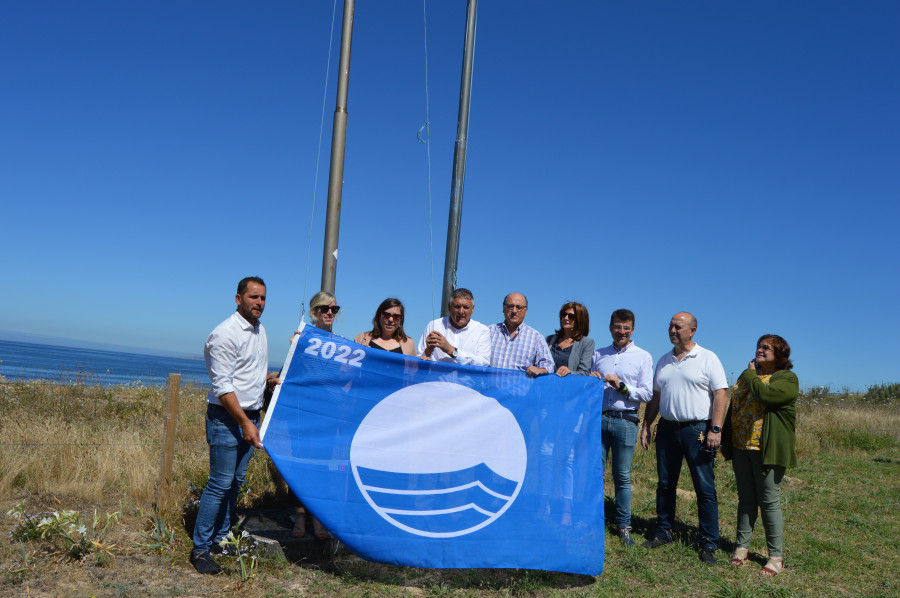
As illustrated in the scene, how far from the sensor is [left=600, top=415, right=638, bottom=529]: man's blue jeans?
17.7 feet

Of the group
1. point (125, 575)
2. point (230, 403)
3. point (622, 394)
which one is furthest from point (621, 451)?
point (125, 575)

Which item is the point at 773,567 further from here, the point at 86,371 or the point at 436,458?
the point at 86,371

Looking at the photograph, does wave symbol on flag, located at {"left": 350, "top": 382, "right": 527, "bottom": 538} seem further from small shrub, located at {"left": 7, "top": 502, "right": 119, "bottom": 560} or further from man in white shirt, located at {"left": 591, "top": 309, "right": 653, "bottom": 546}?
small shrub, located at {"left": 7, "top": 502, "right": 119, "bottom": 560}

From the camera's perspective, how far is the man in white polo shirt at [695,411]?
5.23 meters

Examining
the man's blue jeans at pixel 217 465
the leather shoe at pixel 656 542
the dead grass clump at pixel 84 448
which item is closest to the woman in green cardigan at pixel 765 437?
the leather shoe at pixel 656 542

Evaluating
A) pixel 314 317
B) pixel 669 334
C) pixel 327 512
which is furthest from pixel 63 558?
pixel 669 334

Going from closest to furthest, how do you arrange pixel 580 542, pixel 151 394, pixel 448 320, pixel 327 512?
pixel 327 512
pixel 580 542
pixel 448 320
pixel 151 394

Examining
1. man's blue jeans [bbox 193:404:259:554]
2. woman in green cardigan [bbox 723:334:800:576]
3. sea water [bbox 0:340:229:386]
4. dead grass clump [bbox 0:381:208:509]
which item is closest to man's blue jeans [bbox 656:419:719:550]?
woman in green cardigan [bbox 723:334:800:576]

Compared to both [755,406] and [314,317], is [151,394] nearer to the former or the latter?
[314,317]

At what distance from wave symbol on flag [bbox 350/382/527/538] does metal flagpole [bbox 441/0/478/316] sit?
7.33 feet

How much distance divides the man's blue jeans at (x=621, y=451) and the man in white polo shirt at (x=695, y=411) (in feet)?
1.02

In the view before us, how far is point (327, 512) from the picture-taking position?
4211mm

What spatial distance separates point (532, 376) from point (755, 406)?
2.03 m

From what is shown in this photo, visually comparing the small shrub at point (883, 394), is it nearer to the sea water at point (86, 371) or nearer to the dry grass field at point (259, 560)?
the dry grass field at point (259, 560)
